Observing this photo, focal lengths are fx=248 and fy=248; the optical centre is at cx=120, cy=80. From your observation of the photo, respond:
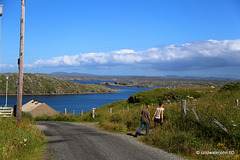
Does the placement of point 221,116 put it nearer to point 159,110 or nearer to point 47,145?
point 159,110

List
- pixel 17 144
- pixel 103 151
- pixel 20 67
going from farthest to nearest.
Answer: pixel 20 67, pixel 103 151, pixel 17 144

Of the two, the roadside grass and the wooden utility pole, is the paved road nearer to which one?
the roadside grass

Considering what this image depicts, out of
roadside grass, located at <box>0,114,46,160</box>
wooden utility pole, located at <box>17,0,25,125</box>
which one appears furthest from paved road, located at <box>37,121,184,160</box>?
wooden utility pole, located at <box>17,0,25,125</box>

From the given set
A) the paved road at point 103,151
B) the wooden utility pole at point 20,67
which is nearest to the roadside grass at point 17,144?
the paved road at point 103,151

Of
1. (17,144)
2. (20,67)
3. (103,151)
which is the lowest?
(103,151)

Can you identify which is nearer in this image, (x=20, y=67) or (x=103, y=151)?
(x=103, y=151)

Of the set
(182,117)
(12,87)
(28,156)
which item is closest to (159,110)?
(182,117)

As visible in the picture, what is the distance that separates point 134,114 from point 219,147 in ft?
34.3

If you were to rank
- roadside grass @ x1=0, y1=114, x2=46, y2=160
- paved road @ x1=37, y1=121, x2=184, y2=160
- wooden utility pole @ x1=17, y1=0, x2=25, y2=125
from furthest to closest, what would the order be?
wooden utility pole @ x1=17, y1=0, x2=25, y2=125, paved road @ x1=37, y1=121, x2=184, y2=160, roadside grass @ x1=0, y1=114, x2=46, y2=160

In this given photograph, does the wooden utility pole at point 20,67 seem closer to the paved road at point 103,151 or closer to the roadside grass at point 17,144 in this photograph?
the roadside grass at point 17,144

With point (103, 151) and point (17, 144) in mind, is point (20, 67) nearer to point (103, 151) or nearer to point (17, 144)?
point (17, 144)

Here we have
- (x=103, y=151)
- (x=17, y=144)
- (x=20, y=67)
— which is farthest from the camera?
(x=20, y=67)

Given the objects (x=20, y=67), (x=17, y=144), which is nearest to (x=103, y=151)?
→ (x=17, y=144)

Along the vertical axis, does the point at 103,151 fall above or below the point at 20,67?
below
